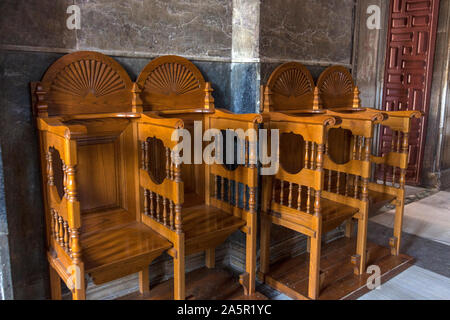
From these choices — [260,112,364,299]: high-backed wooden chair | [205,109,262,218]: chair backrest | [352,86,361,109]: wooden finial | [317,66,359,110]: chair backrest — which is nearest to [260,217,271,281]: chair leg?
[260,112,364,299]: high-backed wooden chair

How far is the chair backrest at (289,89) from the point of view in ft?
9.10

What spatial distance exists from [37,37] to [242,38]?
4.34 ft

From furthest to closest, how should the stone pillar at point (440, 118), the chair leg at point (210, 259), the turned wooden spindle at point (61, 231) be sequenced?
1. the stone pillar at point (440, 118)
2. the chair leg at point (210, 259)
3. the turned wooden spindle at point (61, 231)

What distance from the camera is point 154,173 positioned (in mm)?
2527

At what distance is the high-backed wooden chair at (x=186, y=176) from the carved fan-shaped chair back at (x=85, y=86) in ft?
0.45

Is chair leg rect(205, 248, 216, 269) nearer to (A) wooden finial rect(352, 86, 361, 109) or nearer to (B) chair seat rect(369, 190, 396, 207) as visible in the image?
(B) chair seat rect(369, 190, 396, 207)

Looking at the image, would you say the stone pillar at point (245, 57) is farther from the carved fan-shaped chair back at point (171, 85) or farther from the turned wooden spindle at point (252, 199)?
the turned wooden spindle at point (252, 199)

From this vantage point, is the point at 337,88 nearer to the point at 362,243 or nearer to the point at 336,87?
the point at 336,87

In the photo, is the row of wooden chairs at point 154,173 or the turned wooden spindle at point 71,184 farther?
the row of wooden chairs at point 154,173

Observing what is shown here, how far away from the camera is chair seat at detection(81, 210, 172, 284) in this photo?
6.17 ft

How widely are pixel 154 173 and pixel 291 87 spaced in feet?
3.99

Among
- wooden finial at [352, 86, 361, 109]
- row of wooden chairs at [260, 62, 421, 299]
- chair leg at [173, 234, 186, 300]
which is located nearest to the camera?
chair leg at [173, 234, 186, 300]

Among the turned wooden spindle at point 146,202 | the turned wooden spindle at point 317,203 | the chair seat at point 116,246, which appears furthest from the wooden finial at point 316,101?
the chair seat at point 116,246

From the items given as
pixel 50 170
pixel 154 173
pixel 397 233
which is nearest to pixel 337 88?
pixel 397 233
